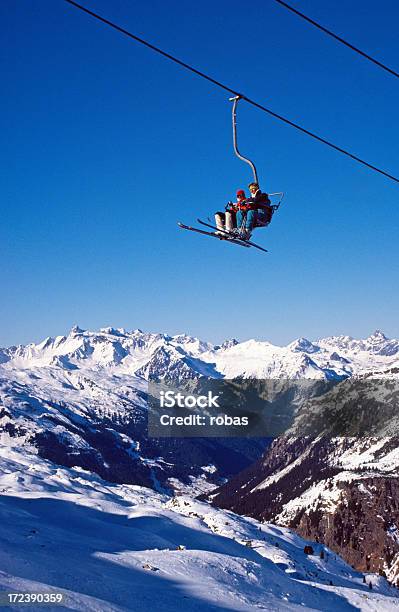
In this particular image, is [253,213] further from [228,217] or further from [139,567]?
[139,567]

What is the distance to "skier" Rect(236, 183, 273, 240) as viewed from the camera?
34.1 metres

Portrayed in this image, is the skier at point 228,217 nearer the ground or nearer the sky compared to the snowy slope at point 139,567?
nearer the sky

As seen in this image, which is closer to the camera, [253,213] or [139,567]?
[253,213]

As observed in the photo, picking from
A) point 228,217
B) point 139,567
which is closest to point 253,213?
point 228,217

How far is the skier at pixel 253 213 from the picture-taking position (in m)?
34.1

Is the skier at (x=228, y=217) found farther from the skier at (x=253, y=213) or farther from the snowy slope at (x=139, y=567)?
the snowy slope at (x=139, y=567)

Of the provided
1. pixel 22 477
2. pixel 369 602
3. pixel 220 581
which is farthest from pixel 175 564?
pixel 22 477

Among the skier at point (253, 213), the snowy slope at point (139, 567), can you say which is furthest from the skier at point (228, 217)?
the snowy slope at point (139, 567)

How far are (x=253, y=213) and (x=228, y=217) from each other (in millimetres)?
1573

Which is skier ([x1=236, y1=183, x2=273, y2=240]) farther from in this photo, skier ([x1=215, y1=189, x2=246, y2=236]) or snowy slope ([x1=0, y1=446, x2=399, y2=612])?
snowy slope ([x1=0, y1=446, x2=399, y2=612])

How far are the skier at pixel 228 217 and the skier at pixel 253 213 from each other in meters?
0.30

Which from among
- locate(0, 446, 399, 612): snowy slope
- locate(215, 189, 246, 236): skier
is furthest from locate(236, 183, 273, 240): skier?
locate(0, 446, 399, 612): snowy slope

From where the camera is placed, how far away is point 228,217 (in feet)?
113

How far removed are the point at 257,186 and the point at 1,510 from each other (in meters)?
63.4
